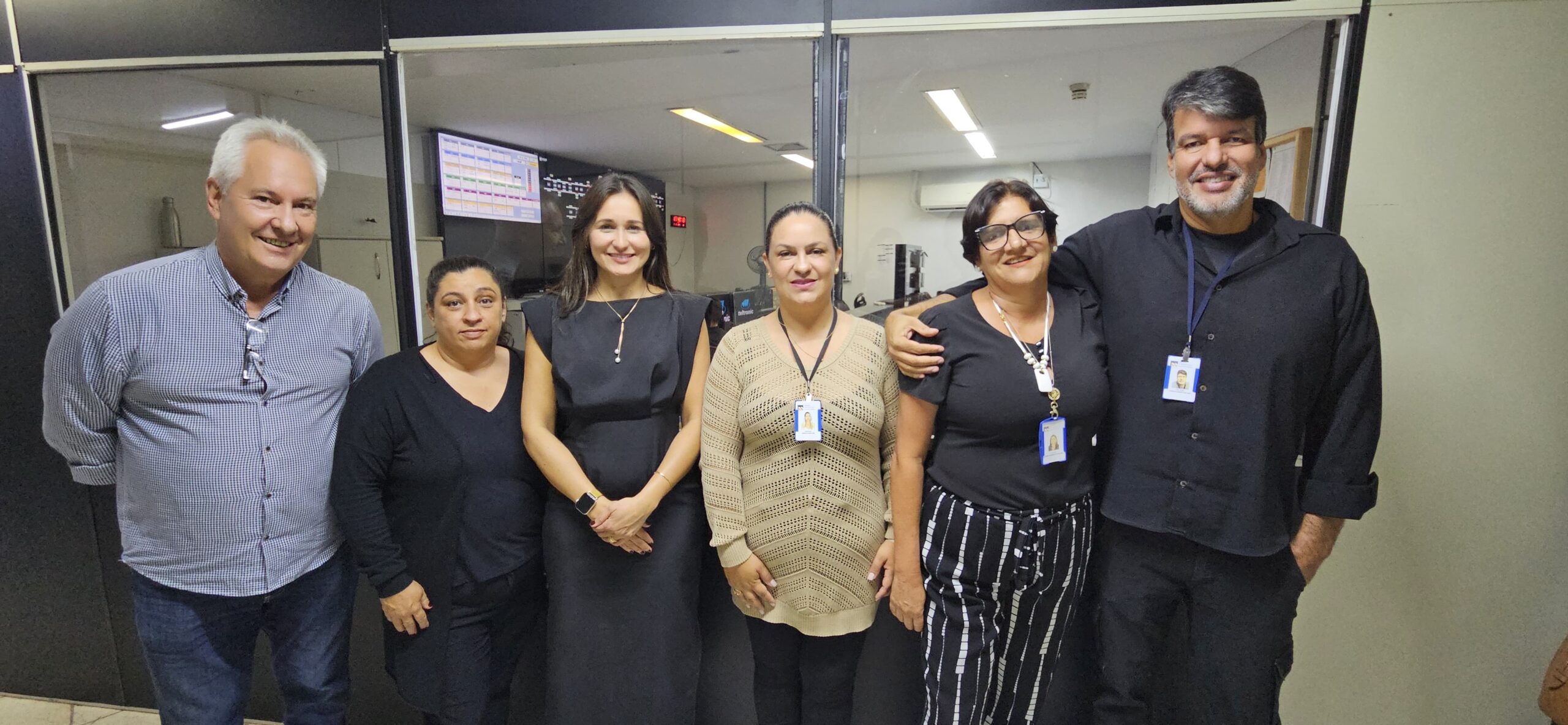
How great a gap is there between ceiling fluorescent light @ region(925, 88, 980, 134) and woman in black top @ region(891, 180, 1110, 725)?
85 cm

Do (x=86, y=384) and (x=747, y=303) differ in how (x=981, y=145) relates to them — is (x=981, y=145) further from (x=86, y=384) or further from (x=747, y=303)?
(x=86, y=384)

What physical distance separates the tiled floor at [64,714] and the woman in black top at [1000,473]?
2561mm

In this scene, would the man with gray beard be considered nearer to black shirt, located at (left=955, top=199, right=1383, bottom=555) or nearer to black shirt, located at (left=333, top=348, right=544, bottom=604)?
black shirt, located at (left=955, top=199, right=1383, bottom=555)

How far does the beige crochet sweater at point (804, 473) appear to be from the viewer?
4.75 ft

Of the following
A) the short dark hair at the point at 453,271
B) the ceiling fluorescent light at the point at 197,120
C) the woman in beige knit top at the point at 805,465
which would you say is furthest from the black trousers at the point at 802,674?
the ceiling fluorescent light at the point at 197,120

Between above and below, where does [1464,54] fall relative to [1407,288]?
above

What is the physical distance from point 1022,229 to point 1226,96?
18.6 inches

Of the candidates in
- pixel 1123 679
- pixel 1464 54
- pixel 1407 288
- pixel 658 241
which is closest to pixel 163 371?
pixel 658 241

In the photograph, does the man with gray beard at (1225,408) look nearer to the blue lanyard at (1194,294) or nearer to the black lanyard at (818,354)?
the blue lanyard at (1194,294)

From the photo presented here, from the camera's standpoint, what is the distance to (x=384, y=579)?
4.91 ft

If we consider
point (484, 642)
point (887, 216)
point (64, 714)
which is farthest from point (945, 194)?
point (64, 714)

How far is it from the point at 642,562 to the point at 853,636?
1.80 feet

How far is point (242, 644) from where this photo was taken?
159cm

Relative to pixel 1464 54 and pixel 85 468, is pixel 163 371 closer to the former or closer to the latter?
pixel 85 468
